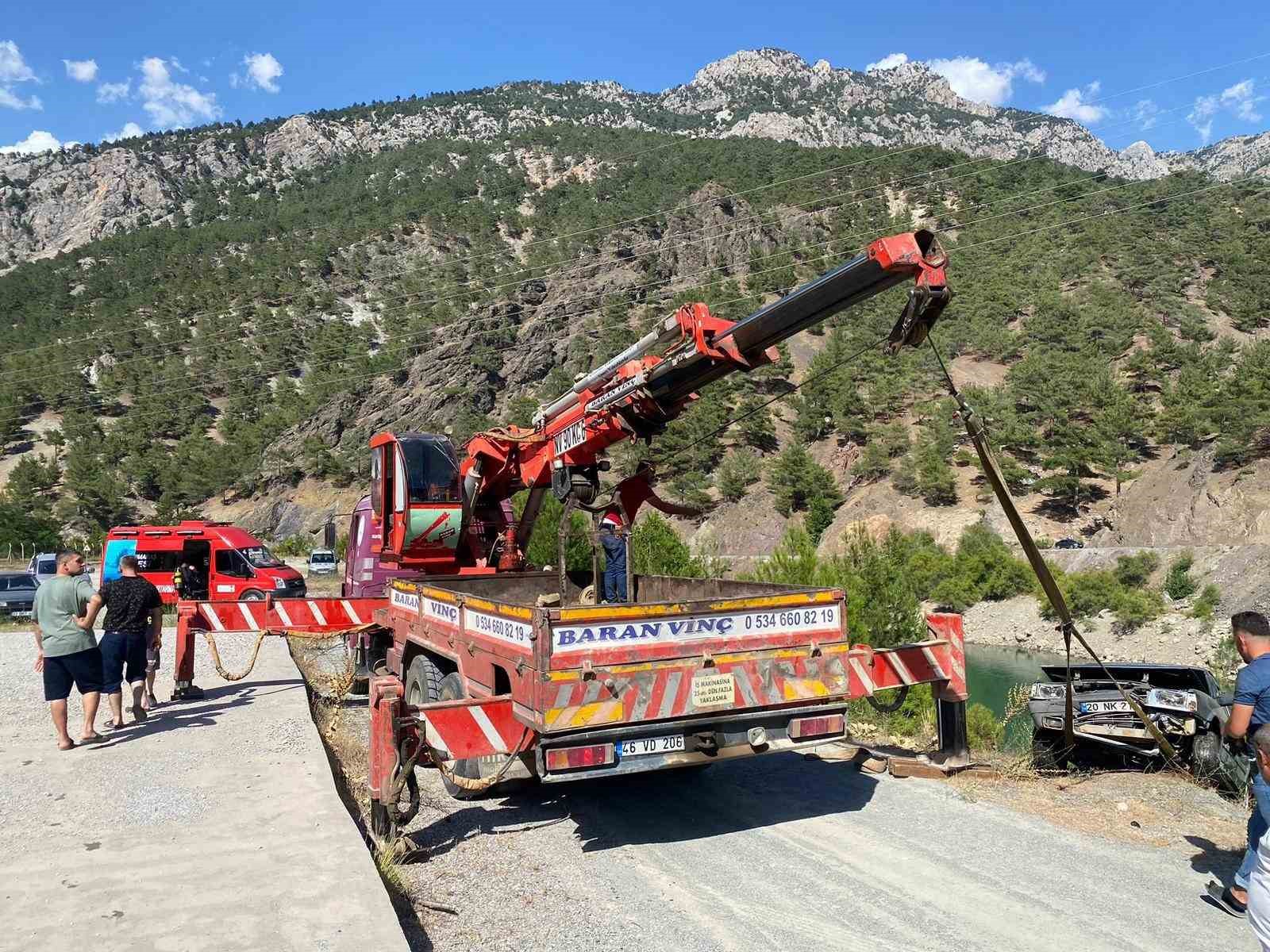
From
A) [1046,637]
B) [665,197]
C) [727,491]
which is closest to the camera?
[1046,637]

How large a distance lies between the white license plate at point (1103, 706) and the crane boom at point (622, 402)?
13.7ft

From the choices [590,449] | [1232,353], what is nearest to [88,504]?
[590,449]

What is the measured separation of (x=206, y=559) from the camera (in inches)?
1000

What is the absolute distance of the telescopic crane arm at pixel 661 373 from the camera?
21.3ft

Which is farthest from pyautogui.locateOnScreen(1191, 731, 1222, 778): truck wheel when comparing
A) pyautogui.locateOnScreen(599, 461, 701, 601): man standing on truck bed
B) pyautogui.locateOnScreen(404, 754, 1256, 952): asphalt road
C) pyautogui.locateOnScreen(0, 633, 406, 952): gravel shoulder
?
pyautogui.locateOnScreen(0, 633, 406, 952): gravel shoulder

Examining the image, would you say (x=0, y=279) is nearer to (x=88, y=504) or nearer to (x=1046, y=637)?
(x=88, y=504)

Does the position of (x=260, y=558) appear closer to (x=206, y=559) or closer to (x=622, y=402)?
(x=206, y=559)

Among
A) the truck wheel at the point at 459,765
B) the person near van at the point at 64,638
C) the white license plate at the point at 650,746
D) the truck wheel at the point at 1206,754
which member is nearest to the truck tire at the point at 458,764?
the truck wheel at the point at 459,765

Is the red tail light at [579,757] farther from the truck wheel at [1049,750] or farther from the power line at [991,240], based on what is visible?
the power line at [991,240]

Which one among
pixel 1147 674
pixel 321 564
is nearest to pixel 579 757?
pixel 1147 674

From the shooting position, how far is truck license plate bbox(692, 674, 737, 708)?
6242 millimetres

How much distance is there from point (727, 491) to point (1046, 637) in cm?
2295

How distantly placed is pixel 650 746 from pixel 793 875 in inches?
48.1

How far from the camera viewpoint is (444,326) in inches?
3479
